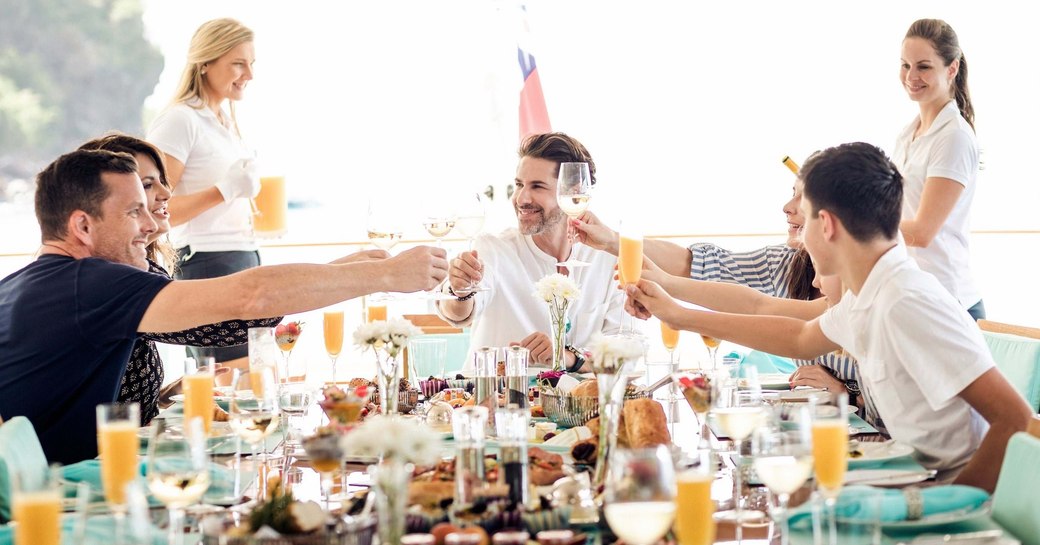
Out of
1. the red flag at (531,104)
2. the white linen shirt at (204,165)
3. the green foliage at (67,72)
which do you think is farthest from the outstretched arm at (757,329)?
the green foliage at (67,72)

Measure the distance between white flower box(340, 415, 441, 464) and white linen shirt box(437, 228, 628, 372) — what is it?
7.61 feet

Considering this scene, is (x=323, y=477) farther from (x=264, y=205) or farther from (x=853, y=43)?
(x=853, y=43)

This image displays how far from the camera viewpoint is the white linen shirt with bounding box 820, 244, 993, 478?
208 cm

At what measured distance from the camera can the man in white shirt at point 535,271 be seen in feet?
12.7

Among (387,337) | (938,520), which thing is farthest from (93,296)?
(938,520)

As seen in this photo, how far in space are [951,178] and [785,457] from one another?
252cm

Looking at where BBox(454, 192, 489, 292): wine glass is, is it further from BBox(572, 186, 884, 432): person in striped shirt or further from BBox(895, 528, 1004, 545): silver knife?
BBox(895, 528, 1004, 545): silver knife

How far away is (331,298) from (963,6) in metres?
6.89

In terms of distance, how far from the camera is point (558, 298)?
316cm

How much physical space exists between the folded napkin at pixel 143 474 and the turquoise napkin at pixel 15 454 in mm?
59

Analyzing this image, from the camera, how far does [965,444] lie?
215 cm

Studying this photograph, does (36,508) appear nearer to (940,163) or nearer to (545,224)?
(545,224)

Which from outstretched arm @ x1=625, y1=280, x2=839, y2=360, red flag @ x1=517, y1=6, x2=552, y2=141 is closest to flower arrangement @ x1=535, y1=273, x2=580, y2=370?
outstretched arm @ x1=625, y1=280, x2=839, y2=360

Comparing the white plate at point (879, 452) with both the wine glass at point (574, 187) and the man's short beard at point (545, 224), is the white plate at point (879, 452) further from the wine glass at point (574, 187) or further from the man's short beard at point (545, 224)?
the man's short beard at point (545, 224)
